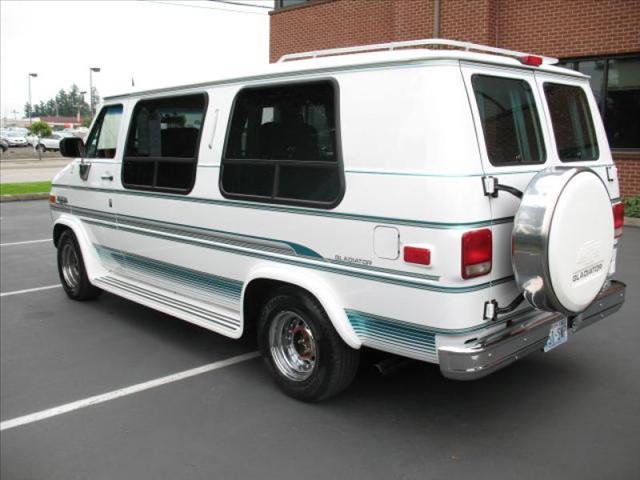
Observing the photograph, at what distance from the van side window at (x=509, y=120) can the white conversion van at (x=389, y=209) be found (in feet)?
0.04

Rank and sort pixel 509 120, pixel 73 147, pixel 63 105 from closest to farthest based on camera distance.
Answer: pixel 509 120 → pixel 73 147 → pixel 63 105

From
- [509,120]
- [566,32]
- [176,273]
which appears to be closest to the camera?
[509,120]

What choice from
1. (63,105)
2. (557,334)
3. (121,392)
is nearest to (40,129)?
(121,392)

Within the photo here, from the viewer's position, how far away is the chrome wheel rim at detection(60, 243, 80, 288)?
6766 mm

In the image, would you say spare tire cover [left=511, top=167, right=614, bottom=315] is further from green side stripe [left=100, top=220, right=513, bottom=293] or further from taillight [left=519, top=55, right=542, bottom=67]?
taillight [left=519, top=55, right=542, bottom=67]

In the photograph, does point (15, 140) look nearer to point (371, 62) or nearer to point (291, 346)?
point (291, 346)

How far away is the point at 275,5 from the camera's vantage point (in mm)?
16922

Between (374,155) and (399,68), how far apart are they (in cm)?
49

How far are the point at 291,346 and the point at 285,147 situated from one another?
4.48ft

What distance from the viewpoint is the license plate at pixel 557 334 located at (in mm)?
3783

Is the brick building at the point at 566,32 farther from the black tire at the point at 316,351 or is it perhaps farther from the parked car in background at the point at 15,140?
the parked car in background at the point at 15,140

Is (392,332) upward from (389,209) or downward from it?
downward

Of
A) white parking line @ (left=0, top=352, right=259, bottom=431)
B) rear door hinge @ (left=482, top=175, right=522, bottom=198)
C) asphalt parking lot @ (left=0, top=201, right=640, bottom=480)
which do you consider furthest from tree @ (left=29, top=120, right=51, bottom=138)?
rear door hinge @ (left=482, top=175, right=522, bottom=198)

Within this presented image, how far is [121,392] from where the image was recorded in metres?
4.41
